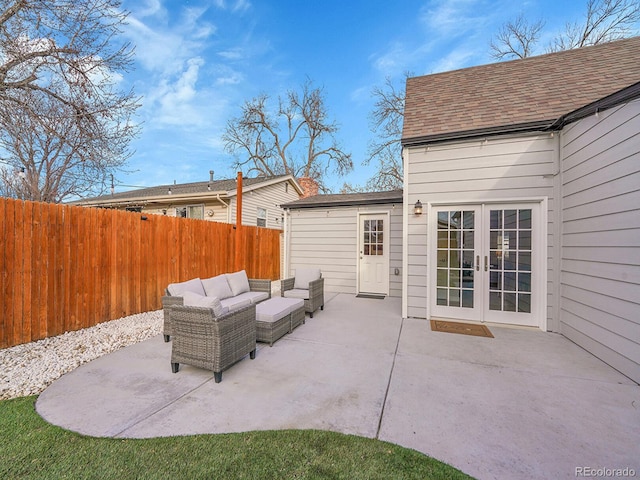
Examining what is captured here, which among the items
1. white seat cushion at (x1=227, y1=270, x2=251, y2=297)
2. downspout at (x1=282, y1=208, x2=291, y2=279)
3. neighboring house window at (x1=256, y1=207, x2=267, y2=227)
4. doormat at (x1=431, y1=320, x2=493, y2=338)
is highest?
neighboring house window at (x1=256, y1=207, x2=267, y2=227)

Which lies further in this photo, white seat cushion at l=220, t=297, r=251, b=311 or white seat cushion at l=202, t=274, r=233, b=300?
white seat cushion at l=202, t=274, r=233, b=300

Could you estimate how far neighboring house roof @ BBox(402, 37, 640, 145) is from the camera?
4414 millimetres

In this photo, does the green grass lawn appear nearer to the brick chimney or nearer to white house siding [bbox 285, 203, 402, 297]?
white house siding [bbox 285, 203, 402, 297]

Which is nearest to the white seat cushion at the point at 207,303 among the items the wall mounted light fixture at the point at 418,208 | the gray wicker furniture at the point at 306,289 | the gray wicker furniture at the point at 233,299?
the gray wicker furniture at the point at 233,299

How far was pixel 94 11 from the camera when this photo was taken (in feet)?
12.5

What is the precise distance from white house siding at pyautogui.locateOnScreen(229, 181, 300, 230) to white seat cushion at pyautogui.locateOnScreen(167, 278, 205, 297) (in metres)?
5.69

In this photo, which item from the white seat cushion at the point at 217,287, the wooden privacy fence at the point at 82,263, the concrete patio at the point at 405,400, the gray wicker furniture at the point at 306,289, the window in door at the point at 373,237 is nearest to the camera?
the concrete patio at the point at 405,400

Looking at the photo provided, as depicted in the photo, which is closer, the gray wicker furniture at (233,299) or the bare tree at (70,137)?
the gray wicker furniture at (233,299)

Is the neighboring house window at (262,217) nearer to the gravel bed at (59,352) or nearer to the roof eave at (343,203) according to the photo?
the roof eave at (343,203)

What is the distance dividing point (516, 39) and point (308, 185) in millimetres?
11889

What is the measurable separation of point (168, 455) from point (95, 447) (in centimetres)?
53

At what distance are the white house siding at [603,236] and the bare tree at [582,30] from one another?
9750 mm

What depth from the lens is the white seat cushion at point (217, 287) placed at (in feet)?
14.4

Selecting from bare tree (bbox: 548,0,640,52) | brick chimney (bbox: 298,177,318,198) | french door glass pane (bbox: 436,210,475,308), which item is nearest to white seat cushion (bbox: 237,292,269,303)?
french door glass pane (bbox: 436,210,475,308)
